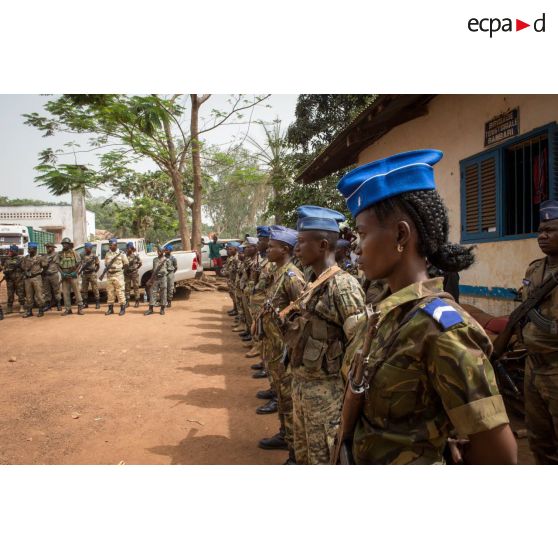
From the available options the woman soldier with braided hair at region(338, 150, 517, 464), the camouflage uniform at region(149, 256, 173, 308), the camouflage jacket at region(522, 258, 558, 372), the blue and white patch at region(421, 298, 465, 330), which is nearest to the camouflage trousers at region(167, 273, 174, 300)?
the camouflage uniform at region(149, 256, 173, 308)

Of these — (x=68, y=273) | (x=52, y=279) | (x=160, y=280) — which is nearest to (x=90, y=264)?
(x=68, y=273)

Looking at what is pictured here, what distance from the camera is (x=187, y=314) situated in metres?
11.0

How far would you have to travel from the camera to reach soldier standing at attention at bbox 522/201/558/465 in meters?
2.66

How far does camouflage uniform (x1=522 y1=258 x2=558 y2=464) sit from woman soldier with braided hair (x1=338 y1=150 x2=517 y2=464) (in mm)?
1798

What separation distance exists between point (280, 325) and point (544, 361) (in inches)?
68.7

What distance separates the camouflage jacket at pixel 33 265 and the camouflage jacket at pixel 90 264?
38.1 inches

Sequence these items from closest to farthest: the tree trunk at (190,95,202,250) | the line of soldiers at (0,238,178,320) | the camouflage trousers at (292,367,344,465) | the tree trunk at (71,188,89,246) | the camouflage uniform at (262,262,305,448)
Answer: the camouflage trousers at (292,367,344,465) → the camouflage uniform at (262,262,305,448) → the line of soldiers at (0,238,178,320) → the tree trunk at (190,95,202,250) → the tree trunk at (71,188,89,246)

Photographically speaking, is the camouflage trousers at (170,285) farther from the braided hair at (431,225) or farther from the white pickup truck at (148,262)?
the braided hair at (431,225)

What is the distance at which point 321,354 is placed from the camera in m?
2.53

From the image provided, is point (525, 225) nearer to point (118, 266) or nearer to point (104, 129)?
point (118, 266)

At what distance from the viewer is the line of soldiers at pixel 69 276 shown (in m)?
10.7

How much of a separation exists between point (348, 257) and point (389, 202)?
5546 millimetres

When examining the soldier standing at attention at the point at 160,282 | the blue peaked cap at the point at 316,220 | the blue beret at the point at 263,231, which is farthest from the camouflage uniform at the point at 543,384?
the soldier standing at attention at the point at 160,282

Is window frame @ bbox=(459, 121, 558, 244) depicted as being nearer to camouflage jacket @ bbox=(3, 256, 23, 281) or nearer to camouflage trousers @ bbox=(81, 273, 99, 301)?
camouflage trousers @ bbox=(81, 273, 99, 301)
